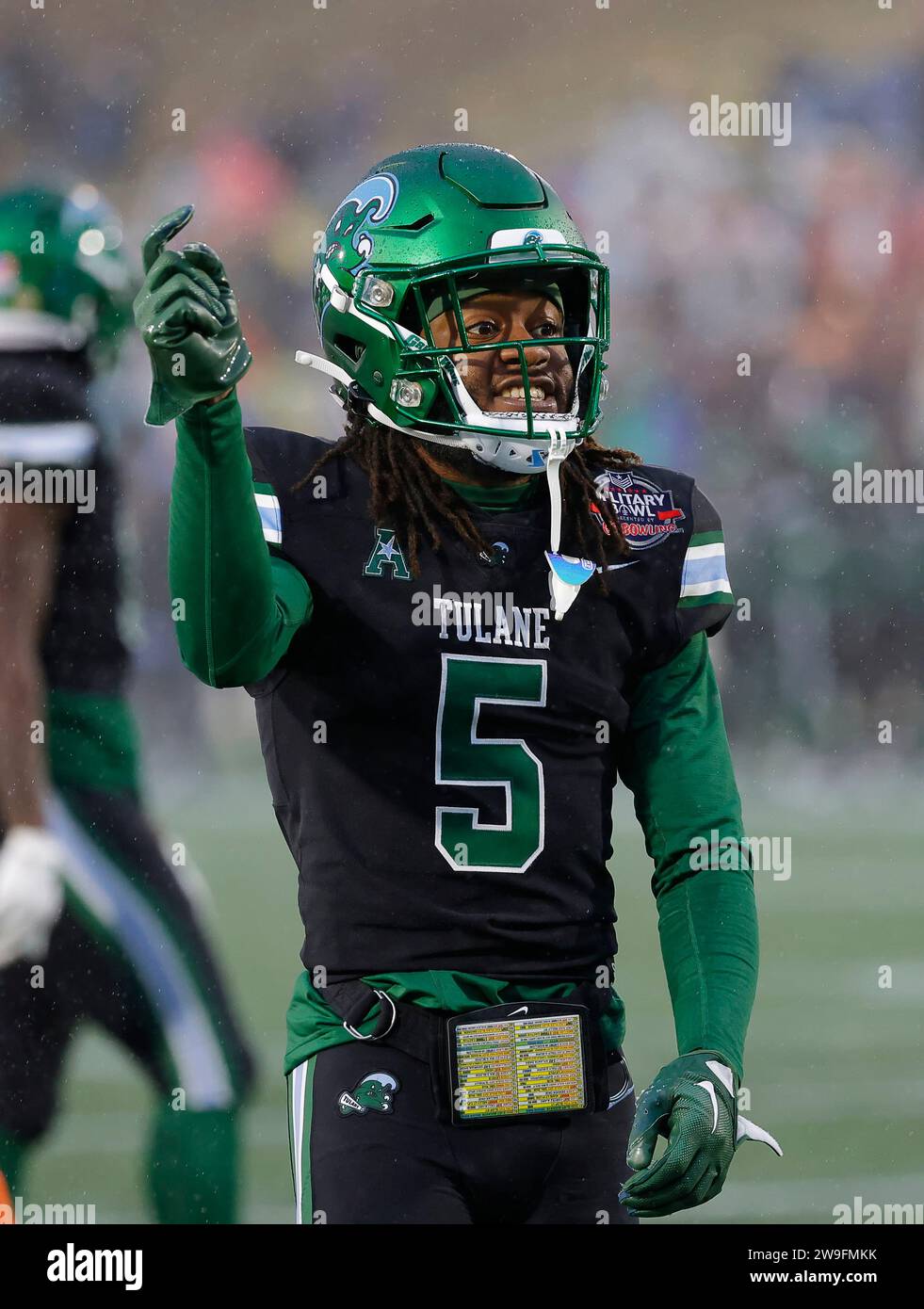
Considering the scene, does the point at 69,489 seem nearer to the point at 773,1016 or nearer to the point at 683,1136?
the point at 773,1016

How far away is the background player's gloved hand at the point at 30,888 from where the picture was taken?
142 inches

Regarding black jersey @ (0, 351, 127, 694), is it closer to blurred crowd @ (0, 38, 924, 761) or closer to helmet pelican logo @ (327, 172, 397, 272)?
helmet pelican logo @ (327, 172, 397, 272)

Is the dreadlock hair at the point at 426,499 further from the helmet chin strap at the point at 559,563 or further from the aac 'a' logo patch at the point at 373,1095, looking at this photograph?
the aac 'a' logo patch at the point at 373,1095

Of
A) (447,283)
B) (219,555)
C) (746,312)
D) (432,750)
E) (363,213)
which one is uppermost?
(746,312)

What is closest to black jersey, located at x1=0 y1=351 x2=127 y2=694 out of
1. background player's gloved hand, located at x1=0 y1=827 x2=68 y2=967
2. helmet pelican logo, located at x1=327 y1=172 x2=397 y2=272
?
background player's gloved hand, located at x1=0 y1=827 x2=68 y2=967

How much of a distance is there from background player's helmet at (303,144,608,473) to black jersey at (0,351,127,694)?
1660 millimetres

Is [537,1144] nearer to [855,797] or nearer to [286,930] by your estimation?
[286,930]

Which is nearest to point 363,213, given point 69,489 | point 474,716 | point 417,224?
point 417,224

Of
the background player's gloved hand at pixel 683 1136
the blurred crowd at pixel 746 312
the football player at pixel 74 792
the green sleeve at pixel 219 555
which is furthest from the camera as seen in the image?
the blurred crowd at pixel 746 312

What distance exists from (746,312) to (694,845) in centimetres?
547

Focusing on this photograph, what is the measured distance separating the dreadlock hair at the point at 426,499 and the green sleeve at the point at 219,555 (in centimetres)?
23

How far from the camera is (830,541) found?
7.18 metres

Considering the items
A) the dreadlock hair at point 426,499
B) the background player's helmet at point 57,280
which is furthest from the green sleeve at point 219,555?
the background player's helmet at point 57,280

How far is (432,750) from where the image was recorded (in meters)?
1.96
